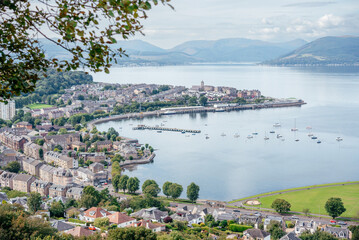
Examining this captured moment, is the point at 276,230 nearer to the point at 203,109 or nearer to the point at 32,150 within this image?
the point at 32,150

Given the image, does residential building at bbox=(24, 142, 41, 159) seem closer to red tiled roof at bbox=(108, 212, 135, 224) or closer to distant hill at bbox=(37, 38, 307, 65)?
red tiled roof at bbox=(108, 212, 135, 224)

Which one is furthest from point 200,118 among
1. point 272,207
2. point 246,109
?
point 272,207

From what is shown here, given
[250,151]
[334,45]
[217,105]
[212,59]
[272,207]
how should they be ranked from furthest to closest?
[212,59] < [334,45] < [217,105] < [250,151] < [272,207]

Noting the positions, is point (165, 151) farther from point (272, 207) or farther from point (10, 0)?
point (10, 0)

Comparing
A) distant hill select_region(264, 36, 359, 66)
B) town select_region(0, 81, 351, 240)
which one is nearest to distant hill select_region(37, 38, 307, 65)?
distant hill select_region(264, 36, 359, 66)

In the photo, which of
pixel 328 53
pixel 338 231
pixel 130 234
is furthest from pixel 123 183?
pixel 328 53

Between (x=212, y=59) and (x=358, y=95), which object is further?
(x=212, y=59)
